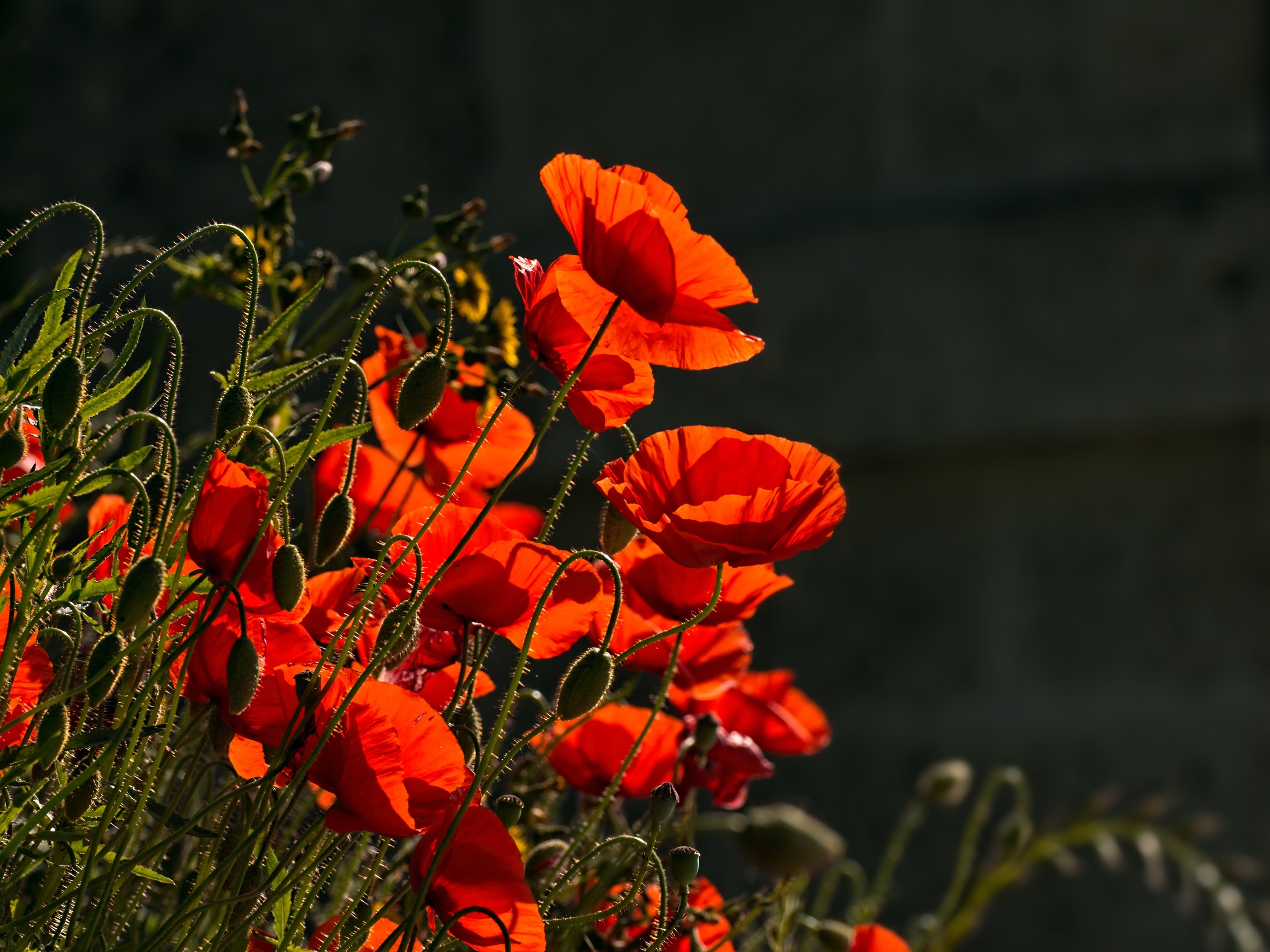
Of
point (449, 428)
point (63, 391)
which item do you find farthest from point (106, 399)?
point (449, 428)

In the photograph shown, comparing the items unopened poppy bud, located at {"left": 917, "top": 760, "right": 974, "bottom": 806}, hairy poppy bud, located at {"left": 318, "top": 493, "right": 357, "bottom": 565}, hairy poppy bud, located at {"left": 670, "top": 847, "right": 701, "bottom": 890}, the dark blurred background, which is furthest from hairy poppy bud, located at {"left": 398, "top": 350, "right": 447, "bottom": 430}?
the dark blurred background

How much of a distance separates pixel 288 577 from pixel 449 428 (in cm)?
16

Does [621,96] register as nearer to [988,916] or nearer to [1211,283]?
[1211,283]

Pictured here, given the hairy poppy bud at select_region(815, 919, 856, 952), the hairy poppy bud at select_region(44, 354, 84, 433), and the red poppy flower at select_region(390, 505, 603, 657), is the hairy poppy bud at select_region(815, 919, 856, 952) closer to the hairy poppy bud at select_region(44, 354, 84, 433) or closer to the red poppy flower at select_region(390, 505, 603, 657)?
the red poppy flower at select_region(390, 505, 603, 657)

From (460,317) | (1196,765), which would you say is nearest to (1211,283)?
(1196,765)

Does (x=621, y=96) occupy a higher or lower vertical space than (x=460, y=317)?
higher

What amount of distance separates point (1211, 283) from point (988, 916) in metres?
0.86

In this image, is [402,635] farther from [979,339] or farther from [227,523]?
[979,339]

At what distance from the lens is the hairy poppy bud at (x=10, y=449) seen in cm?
31

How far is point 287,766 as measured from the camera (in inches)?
14.0

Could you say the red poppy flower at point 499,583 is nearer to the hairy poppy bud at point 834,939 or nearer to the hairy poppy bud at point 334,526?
the hairy poppy bud at point 334,526

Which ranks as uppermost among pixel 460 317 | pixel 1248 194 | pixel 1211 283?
pixel 1248 194

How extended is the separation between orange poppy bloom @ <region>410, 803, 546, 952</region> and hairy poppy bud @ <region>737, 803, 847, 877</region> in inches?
8.4

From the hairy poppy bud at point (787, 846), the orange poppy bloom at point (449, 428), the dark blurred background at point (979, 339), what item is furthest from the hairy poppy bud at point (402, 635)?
the dark blurred background at point (979, 339)
